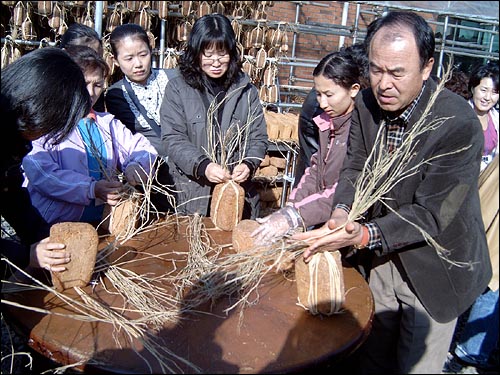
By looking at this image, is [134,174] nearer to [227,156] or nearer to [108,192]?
[108,192]

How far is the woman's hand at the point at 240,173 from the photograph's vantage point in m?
2.55

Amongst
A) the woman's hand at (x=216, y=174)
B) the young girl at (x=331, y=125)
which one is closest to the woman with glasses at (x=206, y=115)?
the woman's hand at (x=216, y=174)

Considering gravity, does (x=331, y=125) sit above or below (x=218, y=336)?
above

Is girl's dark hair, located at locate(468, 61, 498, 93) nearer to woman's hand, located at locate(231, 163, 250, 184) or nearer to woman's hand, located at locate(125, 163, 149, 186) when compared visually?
woman's hand, located at locate(231, 163, 250, 184)

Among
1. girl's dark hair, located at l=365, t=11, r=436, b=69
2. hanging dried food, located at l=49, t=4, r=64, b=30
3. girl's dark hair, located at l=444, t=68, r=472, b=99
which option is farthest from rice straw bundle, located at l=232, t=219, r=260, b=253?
hanging dried food, located at l=49, t=4, r=64, b=30

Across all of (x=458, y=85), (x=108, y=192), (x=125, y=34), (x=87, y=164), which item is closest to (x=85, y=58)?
(x=87, y=164)

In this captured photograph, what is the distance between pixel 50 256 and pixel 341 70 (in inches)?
61.2

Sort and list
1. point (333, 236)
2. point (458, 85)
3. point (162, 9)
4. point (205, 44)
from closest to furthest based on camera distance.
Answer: point (333, 236) → point (205, 44) → point (458, 85) → point (162, 9)

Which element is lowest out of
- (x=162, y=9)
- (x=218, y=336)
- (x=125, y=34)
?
(x=218, y=336)

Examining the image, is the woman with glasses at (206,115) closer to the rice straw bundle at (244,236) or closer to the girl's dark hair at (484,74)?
the rice straw bundle at (244,236)

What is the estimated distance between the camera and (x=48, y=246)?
1.64 meters

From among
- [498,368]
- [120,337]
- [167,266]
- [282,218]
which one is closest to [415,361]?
[282,218]

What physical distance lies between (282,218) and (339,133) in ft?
1.95

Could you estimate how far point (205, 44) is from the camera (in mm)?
2721
